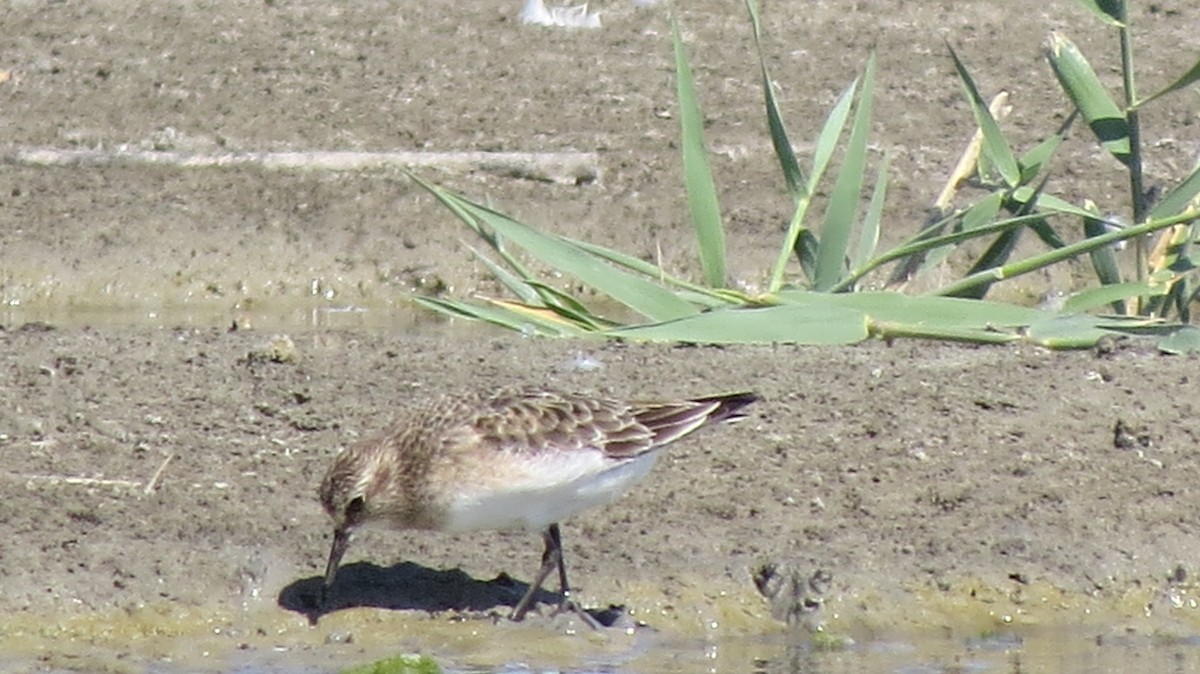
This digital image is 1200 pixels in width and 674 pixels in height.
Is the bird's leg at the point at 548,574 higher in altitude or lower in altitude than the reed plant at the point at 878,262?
lower

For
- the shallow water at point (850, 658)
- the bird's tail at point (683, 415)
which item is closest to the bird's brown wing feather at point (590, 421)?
the bird's tail at point (683, 415)

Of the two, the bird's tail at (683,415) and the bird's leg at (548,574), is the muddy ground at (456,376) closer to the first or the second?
the bird's leg at (548,574)

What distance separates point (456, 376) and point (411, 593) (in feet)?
5.50

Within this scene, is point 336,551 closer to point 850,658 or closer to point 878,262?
point 850,658

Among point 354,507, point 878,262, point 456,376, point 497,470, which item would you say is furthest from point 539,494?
point 878,262

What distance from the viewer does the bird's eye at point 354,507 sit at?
6312 millimetres

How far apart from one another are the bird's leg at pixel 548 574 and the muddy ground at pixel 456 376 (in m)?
0.05

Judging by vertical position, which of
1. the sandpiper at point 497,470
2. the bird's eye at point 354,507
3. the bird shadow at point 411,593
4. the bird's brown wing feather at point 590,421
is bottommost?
the bird shadow at point 411,593

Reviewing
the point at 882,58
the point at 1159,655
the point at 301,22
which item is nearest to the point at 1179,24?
the point at 882,58

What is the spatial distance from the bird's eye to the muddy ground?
0.95ft

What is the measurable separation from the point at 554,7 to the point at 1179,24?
3.62 metres

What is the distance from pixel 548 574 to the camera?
257 inches

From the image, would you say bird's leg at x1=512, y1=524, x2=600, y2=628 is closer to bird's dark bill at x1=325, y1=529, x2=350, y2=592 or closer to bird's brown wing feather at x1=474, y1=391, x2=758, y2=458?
bird's brown wing feather at x1=474, y1=391, x2=758, y2=458

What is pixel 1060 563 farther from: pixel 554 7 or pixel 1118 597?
pixel 554 7
